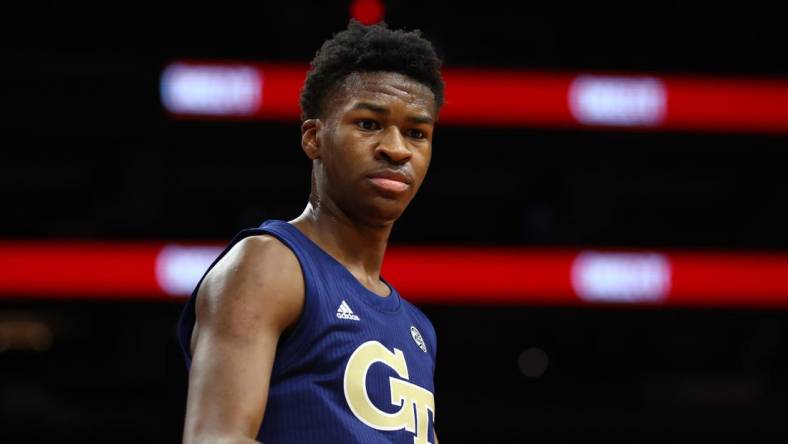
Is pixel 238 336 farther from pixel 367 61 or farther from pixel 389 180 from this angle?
pixel 367 61

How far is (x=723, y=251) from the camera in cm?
532

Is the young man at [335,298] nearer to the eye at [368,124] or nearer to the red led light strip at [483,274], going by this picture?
the eye at [368,124]

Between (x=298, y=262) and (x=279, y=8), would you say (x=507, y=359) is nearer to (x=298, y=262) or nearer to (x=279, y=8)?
(x=279, y=8)

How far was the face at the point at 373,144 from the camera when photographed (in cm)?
196

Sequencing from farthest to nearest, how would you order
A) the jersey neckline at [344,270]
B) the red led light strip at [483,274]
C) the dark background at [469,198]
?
the dark background at [469,198] → the red led light strip at [483,274] → the jersey neckline at [344,270]

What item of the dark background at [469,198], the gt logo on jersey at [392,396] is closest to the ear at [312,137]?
the gt logo on jersey at [392,396]

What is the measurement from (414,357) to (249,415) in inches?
19.1

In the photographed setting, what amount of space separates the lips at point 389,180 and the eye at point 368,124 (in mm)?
85

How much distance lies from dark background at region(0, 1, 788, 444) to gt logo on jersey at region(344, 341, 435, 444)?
328cm

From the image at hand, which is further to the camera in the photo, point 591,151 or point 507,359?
point 507,359

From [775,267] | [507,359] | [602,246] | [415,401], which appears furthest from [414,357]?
[507,359]

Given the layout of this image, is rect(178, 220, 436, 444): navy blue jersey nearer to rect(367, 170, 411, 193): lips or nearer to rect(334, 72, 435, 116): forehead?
rect(367, 170, 411, 193): lips

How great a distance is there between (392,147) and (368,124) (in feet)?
0.22

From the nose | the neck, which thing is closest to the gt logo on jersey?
the neck
